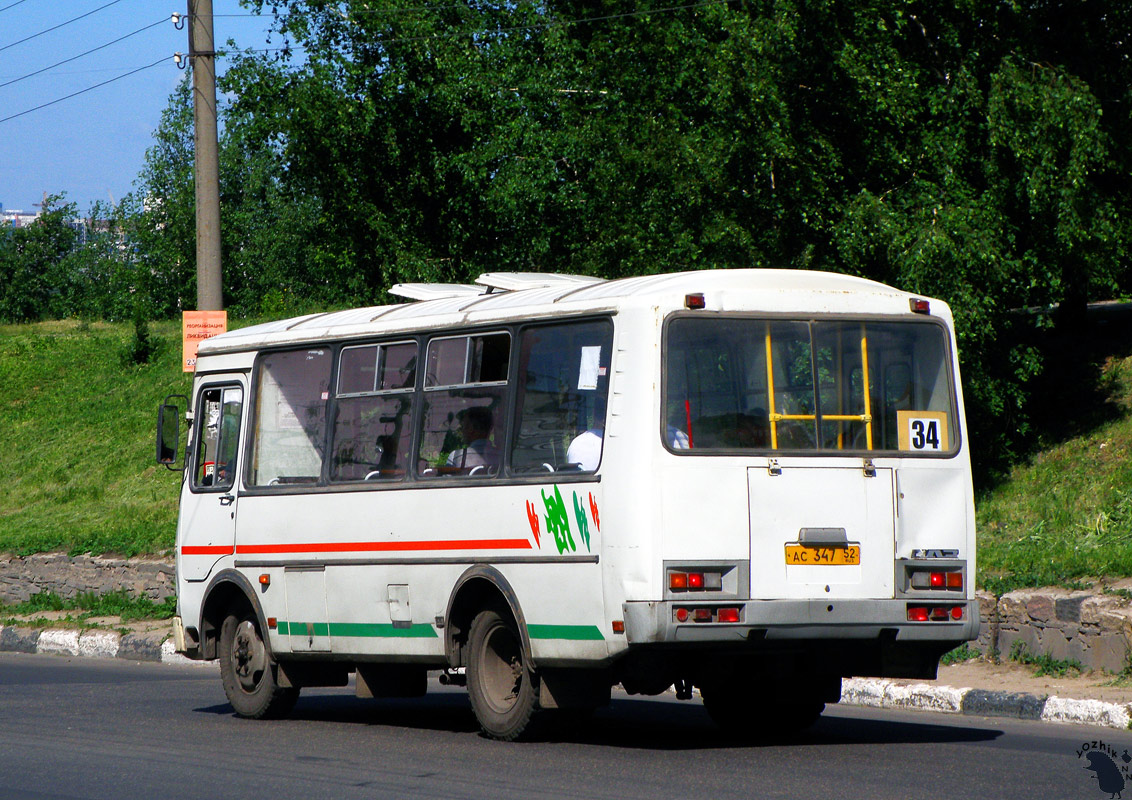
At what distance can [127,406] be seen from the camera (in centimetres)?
3344

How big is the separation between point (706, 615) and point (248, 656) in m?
4.80

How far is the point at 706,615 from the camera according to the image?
880cm

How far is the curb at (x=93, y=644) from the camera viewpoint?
18.1 m

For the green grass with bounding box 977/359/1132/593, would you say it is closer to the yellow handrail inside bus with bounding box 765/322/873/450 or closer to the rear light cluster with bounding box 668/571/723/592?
the yellow handrail inside bus with bounding box 765/322/873/450

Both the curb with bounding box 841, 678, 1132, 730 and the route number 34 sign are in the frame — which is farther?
the curb with bounding box 841, 678, 1132, 730

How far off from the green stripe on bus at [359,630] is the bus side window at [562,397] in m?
1.48

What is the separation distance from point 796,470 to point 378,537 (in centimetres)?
316

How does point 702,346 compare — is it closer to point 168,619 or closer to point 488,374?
point 488,374

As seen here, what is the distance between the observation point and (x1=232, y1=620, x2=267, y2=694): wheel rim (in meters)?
12.1

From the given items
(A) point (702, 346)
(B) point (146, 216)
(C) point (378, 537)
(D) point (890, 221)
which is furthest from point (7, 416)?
(B) point (146, 216)

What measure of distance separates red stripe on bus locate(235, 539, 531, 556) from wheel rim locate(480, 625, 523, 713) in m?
0.55

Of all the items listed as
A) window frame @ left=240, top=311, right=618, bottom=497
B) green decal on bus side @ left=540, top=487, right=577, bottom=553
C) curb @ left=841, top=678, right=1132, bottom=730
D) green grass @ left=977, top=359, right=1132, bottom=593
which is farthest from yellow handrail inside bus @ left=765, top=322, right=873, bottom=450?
green grass @ left=977, top=359, right=1132, bottom=593

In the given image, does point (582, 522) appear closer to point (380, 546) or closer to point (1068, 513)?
point (380, 546)

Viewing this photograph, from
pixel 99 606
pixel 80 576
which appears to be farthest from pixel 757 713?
pixel 80 576
